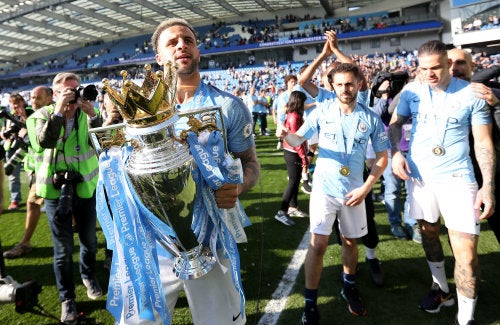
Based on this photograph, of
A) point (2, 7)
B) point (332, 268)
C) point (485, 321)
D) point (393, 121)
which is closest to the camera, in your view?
point (485, 321)

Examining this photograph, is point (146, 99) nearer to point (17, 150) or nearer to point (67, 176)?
point (67, 176)

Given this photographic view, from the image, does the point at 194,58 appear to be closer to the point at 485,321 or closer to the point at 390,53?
the point at 485,321

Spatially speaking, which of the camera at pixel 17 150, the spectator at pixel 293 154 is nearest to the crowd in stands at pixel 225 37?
the spectator at pixel 293 154

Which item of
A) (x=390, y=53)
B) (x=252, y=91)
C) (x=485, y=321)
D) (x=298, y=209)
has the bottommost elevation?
→ (x=485, y=321)

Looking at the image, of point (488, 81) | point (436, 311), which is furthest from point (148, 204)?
point (488, 81)

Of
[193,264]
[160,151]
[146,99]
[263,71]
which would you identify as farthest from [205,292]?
[263,71]

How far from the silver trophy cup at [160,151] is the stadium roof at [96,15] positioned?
32.6 metres

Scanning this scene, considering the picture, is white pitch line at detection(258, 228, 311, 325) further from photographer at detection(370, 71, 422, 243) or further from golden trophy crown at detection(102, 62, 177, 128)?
golden trophy crown at detection(102, 62, 177, 128)

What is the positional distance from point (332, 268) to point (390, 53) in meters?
31.7

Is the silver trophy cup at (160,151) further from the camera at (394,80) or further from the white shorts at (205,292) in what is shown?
the camera at (394,80)

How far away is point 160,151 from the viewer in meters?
1.15

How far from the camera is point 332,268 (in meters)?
3.21

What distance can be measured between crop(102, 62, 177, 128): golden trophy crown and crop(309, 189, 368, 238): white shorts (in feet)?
5.32

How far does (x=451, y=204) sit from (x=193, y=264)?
185 centimetres
